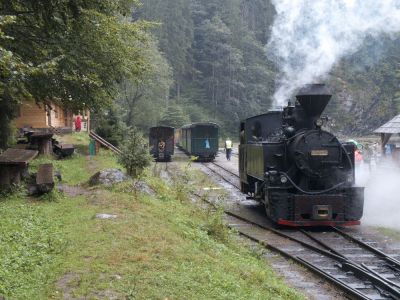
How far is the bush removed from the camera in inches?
563

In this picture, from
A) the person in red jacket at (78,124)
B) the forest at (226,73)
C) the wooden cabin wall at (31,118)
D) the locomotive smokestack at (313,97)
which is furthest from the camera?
the forest at (226,73)

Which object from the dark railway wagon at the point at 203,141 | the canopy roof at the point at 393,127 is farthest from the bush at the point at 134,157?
the dark railway wagon at the point at 203,141

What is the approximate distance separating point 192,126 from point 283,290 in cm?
2893

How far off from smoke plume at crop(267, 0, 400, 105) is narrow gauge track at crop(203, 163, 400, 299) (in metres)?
20.9

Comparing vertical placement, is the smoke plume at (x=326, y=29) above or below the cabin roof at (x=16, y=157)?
above

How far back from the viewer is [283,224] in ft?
41.1

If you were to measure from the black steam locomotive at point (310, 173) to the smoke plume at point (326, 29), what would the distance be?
19.6 meters

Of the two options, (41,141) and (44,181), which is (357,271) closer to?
(44,181)

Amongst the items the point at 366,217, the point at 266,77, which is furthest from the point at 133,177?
the point at 266,77

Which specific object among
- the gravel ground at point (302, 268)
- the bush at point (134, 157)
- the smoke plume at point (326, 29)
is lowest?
the gravel ground at point (302, 268)

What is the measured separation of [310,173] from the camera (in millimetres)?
12469

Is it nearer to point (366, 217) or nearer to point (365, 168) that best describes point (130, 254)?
point (366, 217)

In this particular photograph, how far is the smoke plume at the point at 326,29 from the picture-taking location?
32438 mm

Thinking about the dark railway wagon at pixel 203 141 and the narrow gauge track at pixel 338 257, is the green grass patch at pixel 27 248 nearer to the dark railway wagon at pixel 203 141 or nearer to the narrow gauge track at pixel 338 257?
the narrow gauge track at pixel 338 257
